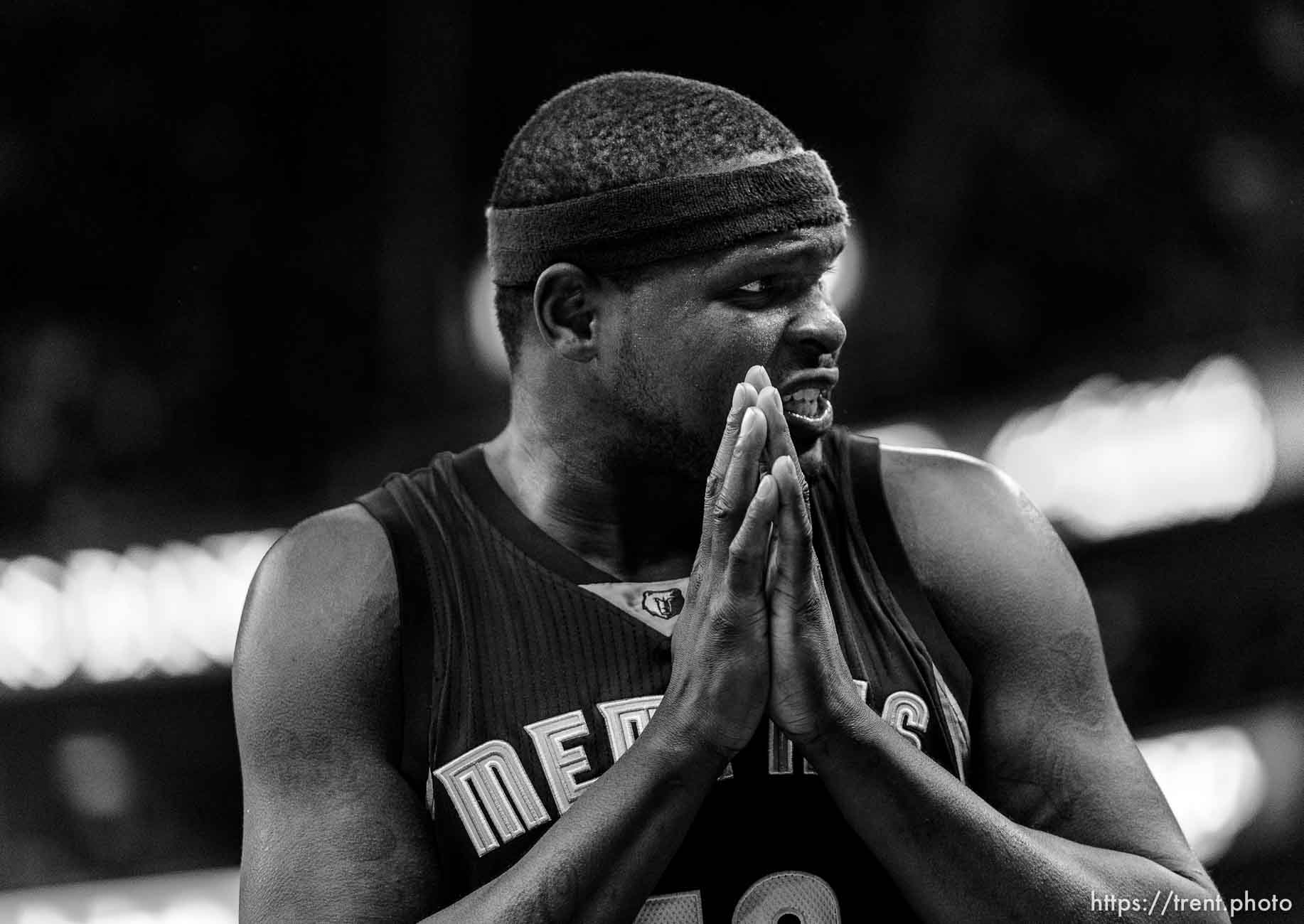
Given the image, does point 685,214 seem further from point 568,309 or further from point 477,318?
point 477,318

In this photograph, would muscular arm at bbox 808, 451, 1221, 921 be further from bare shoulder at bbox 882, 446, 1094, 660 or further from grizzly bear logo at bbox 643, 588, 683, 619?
grizzly bear logo at bbox 643, 588, 683, 619

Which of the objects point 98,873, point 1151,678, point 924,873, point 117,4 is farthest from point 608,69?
point 924,873

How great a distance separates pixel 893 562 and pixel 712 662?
0.47 m

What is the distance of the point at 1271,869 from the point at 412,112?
384cm

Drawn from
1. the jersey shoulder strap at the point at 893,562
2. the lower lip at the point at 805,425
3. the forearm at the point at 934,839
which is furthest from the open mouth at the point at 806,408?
the forearm at the point at 934,839

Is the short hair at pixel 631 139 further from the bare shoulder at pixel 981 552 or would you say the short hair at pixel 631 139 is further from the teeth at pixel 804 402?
→ the bare shoulder at pixel 981 552

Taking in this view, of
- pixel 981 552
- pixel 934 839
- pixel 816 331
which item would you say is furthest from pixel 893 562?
pixel 934 839

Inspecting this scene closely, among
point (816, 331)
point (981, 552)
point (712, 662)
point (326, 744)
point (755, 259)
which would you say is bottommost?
point (326, 744)

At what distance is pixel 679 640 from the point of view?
2.26m

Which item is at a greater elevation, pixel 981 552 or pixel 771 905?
pixel 981 552

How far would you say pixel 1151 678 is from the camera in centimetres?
542

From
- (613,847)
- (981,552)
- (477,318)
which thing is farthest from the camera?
(477,318)

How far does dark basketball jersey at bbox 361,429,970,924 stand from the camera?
234cm

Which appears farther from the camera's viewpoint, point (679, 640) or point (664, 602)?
point (664, 602)
